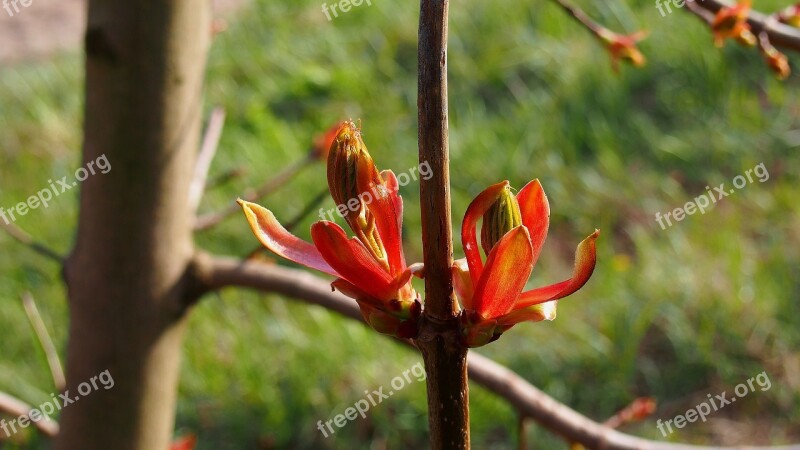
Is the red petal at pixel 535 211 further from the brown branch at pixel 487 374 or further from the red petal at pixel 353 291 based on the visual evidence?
the brown branch at pixel 487 374

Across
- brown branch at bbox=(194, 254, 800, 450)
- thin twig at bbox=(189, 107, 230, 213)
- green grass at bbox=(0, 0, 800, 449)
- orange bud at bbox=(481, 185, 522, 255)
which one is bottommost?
green grass at bbox=(0, 0, 800, 449)

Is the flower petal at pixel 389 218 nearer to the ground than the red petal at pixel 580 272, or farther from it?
farther from it

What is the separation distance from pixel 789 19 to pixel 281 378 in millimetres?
1820

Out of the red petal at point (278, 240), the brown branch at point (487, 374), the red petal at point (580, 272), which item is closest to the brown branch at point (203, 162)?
the brown branch at point (487, 374)

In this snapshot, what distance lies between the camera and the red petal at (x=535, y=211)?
54 centimetres

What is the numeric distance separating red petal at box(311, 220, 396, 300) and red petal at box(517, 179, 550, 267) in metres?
0.10

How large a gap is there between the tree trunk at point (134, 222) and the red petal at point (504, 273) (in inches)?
26.3

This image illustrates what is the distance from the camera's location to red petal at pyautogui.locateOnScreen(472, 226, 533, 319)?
1.60 feet

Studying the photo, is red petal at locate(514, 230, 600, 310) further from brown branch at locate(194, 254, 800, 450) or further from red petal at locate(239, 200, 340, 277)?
brown branch at locate(194, 254, 800, 450)

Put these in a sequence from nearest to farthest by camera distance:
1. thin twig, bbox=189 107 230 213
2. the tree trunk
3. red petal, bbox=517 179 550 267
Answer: red petal, bbox=517 179 550 267
the tree trunk
thin twig, bbox=189 107 230 213

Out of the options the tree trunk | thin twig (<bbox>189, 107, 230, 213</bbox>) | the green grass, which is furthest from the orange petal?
the green grass

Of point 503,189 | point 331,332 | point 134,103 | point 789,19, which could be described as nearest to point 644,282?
point 331,332

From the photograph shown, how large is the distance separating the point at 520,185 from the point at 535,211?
2523 millimetres

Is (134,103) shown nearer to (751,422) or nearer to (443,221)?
(443,221)
